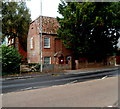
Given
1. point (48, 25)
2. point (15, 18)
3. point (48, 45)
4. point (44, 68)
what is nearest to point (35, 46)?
point (48, 45)

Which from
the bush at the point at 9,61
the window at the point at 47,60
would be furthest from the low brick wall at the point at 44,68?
the window at the point at 47,60

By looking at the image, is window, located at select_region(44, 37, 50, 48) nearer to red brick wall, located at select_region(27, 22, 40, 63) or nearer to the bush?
red brick wall, located at select_region(27, 22, 40, 63)

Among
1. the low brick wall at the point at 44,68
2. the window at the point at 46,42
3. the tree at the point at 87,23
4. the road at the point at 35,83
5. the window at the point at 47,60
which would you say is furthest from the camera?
the window at the point at 46,42

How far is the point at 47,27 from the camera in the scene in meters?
24.0

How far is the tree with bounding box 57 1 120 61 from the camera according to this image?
19.2 metres

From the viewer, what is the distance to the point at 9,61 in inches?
666

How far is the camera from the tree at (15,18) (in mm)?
24661

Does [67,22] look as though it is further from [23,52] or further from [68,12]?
[23,52]

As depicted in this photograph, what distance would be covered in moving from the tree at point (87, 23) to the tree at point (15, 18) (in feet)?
29.1

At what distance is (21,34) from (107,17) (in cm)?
1923

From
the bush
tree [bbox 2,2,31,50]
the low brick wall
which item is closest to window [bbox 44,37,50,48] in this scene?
the low brick wall

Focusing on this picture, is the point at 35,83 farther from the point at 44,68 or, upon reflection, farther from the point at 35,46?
the point at 35,46

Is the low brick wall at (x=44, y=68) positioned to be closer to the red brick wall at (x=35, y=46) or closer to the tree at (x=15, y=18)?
the red brick wall at (x=35, y=46)

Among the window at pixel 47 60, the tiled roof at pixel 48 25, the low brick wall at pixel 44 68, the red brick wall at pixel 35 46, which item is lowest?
the low brick wall at pixel 44 68
